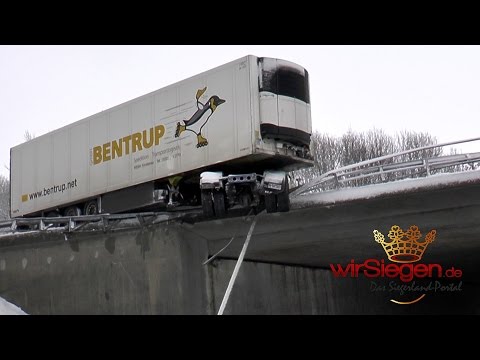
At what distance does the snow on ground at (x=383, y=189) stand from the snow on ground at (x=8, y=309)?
27.3 feet

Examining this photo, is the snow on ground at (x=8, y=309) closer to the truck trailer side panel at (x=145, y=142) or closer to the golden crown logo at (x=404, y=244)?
the truck trailer side panel at (x=145, y=142)

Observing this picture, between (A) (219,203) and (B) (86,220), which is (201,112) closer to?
(A) (219,203)

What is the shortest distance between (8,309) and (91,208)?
3803mm

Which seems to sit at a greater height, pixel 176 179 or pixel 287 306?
pixel 176 179

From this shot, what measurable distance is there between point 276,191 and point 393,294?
31.2 feet

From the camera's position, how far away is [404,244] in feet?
52.7

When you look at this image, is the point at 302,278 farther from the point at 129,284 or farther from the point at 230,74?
the point at 230,74

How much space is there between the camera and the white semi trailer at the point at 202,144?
15227 millimetres

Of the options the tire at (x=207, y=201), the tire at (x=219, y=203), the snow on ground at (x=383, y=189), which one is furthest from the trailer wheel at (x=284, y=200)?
the tire at (x=207, y=201)

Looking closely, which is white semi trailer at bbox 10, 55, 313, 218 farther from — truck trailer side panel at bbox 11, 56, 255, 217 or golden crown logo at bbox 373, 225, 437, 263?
golden crown logo at bbox 373, 225, 437, 263

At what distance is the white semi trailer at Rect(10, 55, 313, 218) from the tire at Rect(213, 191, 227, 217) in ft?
0.08
